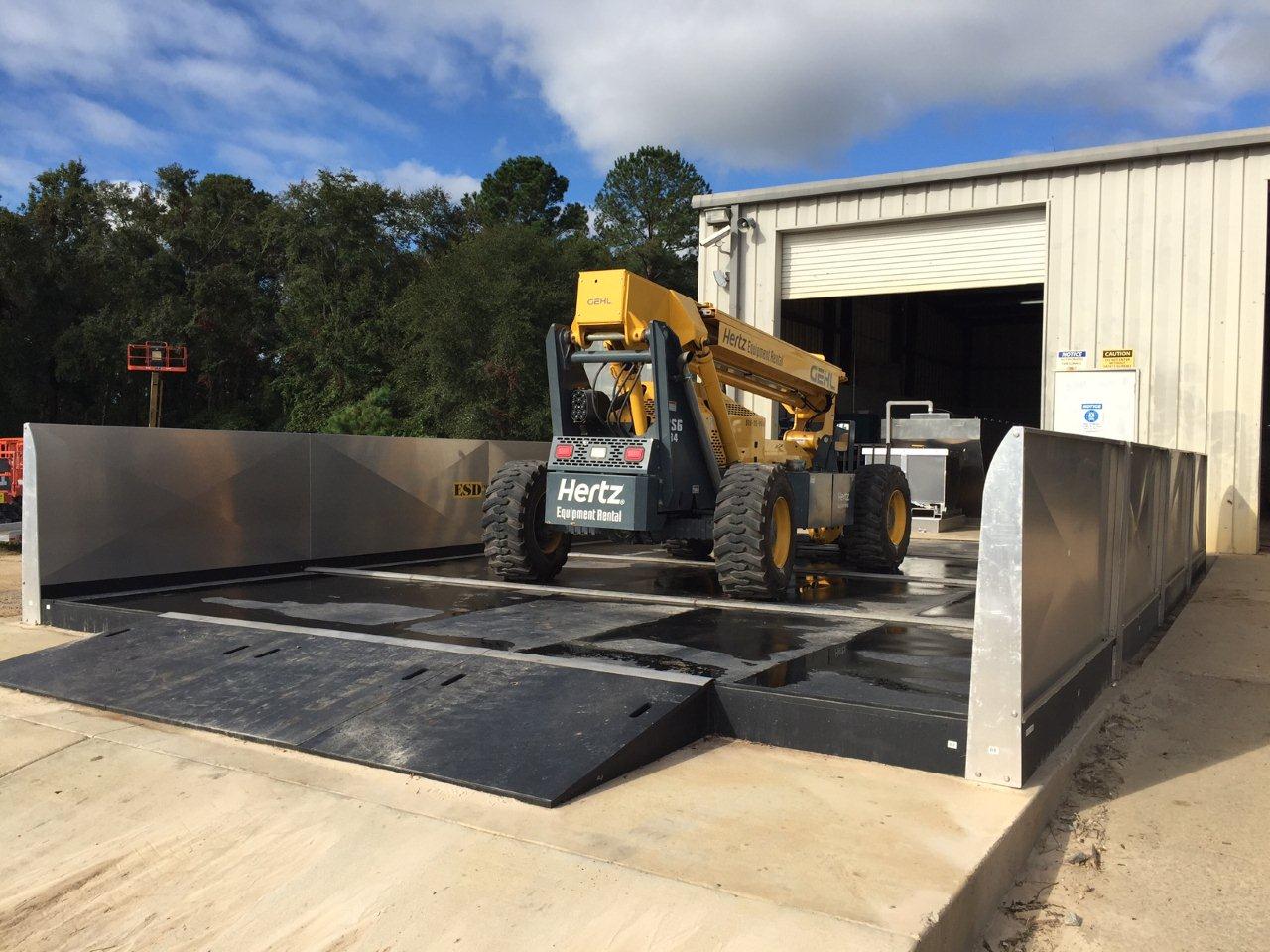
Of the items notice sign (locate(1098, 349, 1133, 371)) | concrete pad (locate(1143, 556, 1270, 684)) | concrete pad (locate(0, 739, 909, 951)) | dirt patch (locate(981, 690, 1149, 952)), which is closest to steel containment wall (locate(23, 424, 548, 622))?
concrete pad (locate(0, 739, 909, 951))

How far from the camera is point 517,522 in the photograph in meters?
8.23

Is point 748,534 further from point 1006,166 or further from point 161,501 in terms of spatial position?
point 1006,166

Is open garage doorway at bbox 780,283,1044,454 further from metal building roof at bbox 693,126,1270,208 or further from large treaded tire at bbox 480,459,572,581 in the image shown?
large treaded tire at bbox 480,459,572,581

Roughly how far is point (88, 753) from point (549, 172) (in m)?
47.3

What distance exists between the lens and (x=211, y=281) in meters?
38.9

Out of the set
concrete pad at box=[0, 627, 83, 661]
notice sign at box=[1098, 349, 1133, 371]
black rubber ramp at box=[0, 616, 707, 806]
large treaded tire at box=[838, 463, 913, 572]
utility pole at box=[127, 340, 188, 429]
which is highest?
utility pole at box=[127, 340, 188, 429]

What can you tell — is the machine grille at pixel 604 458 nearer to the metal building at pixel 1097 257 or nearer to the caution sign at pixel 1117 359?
the metal building at pixel 1097 257

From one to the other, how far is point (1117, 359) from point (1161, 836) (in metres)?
12.4

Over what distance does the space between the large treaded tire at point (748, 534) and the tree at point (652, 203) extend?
34875 mm

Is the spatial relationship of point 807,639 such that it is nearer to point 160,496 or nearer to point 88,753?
point 88,753

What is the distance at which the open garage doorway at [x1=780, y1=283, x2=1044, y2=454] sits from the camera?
87.1 feet

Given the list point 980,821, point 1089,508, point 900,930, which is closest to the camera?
point 900,930

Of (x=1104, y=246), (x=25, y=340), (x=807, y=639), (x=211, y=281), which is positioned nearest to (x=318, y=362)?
(x=211, y=281)

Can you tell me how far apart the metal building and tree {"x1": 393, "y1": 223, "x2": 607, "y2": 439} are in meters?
16.8
